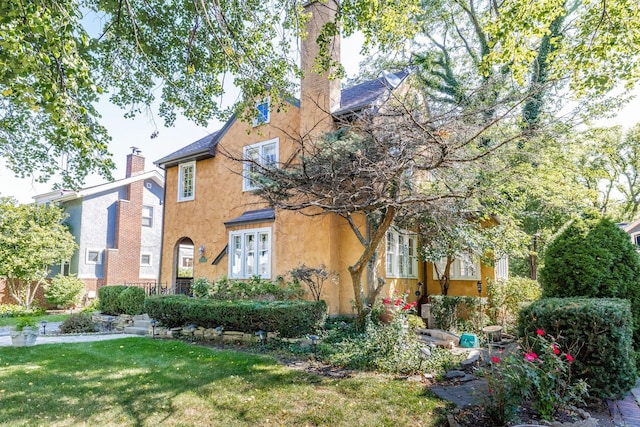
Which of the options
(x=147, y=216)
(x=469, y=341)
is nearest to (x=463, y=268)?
(x=469, y=341)

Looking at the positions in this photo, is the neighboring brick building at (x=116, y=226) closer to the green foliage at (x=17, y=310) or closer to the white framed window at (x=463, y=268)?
the green foliage at (x=17, y=310)

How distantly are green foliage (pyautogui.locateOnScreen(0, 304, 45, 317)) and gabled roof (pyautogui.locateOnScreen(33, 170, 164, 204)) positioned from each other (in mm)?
5654

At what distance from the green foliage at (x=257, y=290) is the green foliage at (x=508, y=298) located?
5667 mm

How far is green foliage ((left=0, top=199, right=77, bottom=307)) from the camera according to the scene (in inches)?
658

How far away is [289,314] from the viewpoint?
28.0ft

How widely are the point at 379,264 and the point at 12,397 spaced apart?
348 inches

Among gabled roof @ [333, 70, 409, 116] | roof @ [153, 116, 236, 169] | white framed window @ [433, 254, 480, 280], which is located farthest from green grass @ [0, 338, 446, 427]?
roof @ [153, 116, 236, 169]

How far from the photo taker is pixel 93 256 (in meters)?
20.9

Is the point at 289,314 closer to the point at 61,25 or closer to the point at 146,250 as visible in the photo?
the point at 61,25

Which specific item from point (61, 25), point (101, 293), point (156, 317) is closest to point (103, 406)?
point (61, 25)

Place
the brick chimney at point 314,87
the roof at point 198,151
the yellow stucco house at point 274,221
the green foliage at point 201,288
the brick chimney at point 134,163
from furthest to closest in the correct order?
the brick chimney at point 134,163
the roof at point 198,151
the green foliage at point 201,288
the brick chimney at point 314,87
the yellow stucco house at point 274,221

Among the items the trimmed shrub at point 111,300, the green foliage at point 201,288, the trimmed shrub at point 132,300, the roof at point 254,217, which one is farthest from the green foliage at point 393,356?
the trimmed shrub at point 111,300

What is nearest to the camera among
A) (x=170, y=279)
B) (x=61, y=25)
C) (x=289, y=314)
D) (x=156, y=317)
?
(x=61, y=25)

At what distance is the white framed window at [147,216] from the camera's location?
23.3m
